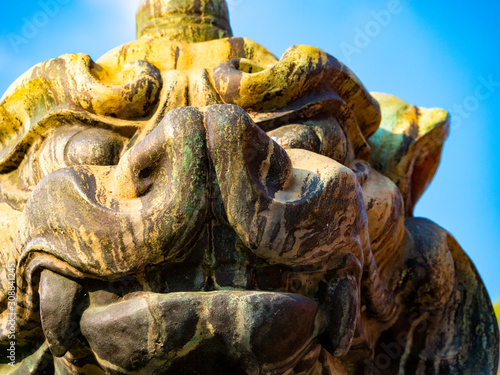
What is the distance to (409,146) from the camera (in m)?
2.44

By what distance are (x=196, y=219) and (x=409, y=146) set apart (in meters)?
1.01

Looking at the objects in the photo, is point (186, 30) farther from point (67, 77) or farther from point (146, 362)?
point (146, 362)

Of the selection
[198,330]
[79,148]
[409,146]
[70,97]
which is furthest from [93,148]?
[409,146]

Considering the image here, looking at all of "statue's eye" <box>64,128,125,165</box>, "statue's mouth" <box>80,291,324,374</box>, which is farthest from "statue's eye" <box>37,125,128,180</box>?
"statue's mouth" <box>80,291,324,374</box>

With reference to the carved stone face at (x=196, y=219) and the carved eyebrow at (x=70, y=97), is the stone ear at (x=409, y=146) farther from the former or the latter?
the carved eyebrow at (x=70, y=97)

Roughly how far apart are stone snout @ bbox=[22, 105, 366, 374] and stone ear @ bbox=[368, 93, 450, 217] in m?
0.73

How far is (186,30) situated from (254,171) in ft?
2.86

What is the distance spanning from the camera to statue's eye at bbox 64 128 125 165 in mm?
1884

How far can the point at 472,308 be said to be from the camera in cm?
234

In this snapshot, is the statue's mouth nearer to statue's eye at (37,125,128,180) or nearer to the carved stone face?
the carved stone face

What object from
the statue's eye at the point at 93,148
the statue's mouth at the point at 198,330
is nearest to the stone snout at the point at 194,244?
the statue's mouth at the point at 198,330

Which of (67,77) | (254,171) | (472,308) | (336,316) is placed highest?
(67,77)

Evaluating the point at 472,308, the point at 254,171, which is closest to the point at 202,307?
the point at 254,171

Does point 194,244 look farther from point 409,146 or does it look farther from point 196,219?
point 409,146
